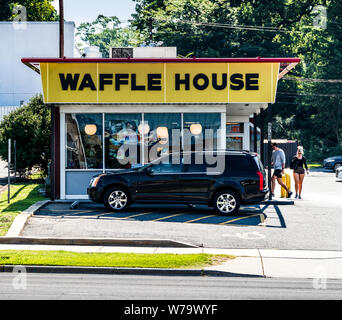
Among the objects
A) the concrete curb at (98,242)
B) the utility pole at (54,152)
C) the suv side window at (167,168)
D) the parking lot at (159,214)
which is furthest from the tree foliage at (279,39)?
the concrete curb at (98,242)

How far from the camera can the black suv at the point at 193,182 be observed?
605 inches

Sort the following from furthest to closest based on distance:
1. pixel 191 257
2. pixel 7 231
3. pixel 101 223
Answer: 1. pixel 101 223
2. pixel 7 231
3. pixel 191 257

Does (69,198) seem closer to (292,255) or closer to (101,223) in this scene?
(101,223)

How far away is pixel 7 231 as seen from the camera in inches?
511

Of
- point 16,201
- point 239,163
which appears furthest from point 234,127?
point 16,201

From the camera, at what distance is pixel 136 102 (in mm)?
18281

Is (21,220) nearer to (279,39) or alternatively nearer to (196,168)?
(196,168)

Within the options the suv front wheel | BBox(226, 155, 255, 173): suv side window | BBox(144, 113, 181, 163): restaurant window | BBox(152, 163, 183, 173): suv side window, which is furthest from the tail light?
BBox(144, 113, 181, 163): restaurant window

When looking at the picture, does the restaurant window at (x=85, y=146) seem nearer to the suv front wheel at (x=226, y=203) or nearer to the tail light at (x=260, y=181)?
the suv front wheel at (x=226, y=203)

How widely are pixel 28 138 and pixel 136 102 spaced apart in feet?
28.7

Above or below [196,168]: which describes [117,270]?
below

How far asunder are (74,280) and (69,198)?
1013cm

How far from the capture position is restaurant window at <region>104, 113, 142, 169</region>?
61.8 feet
